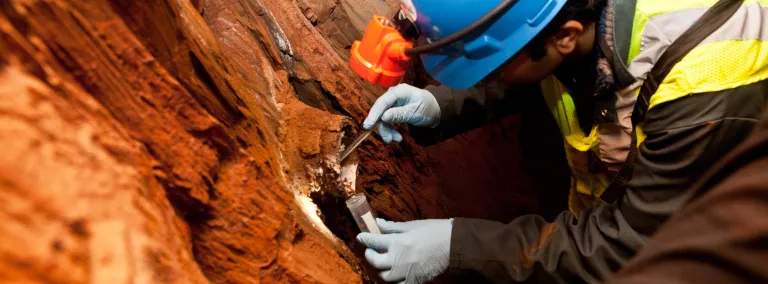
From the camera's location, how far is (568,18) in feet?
5.26

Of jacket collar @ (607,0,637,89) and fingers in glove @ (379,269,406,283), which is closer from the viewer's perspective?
jacket collar @ (607,0,637,89)

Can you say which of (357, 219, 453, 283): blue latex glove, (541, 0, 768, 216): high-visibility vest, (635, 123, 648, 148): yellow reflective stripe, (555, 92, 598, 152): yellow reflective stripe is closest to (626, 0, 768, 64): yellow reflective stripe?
(541, 0, 768, 216): high-visibility vest

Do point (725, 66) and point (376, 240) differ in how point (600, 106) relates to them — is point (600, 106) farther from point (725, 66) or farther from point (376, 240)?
point (376, 240)

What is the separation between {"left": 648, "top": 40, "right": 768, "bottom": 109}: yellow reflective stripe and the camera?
56.0 inches

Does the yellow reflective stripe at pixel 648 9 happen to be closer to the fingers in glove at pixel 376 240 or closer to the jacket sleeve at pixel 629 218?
the jacket sleeve at pixel 629 218

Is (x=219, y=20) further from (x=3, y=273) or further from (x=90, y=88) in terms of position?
(x=3, y=273)

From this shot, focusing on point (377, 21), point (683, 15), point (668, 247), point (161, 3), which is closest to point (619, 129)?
point (683, 15)

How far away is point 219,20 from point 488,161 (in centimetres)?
Answer: 216

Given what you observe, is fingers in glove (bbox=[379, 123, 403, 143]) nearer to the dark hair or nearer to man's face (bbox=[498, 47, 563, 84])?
man's face (bbox=[498, 47, 563, 84])

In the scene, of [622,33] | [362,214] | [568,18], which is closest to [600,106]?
[622,33]

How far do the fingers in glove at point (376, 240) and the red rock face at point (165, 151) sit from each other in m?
0.09

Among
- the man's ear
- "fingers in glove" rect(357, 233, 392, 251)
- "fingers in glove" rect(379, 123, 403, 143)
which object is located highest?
the man's ear

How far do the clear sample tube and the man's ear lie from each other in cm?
101

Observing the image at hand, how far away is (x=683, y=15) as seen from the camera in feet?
5.05
